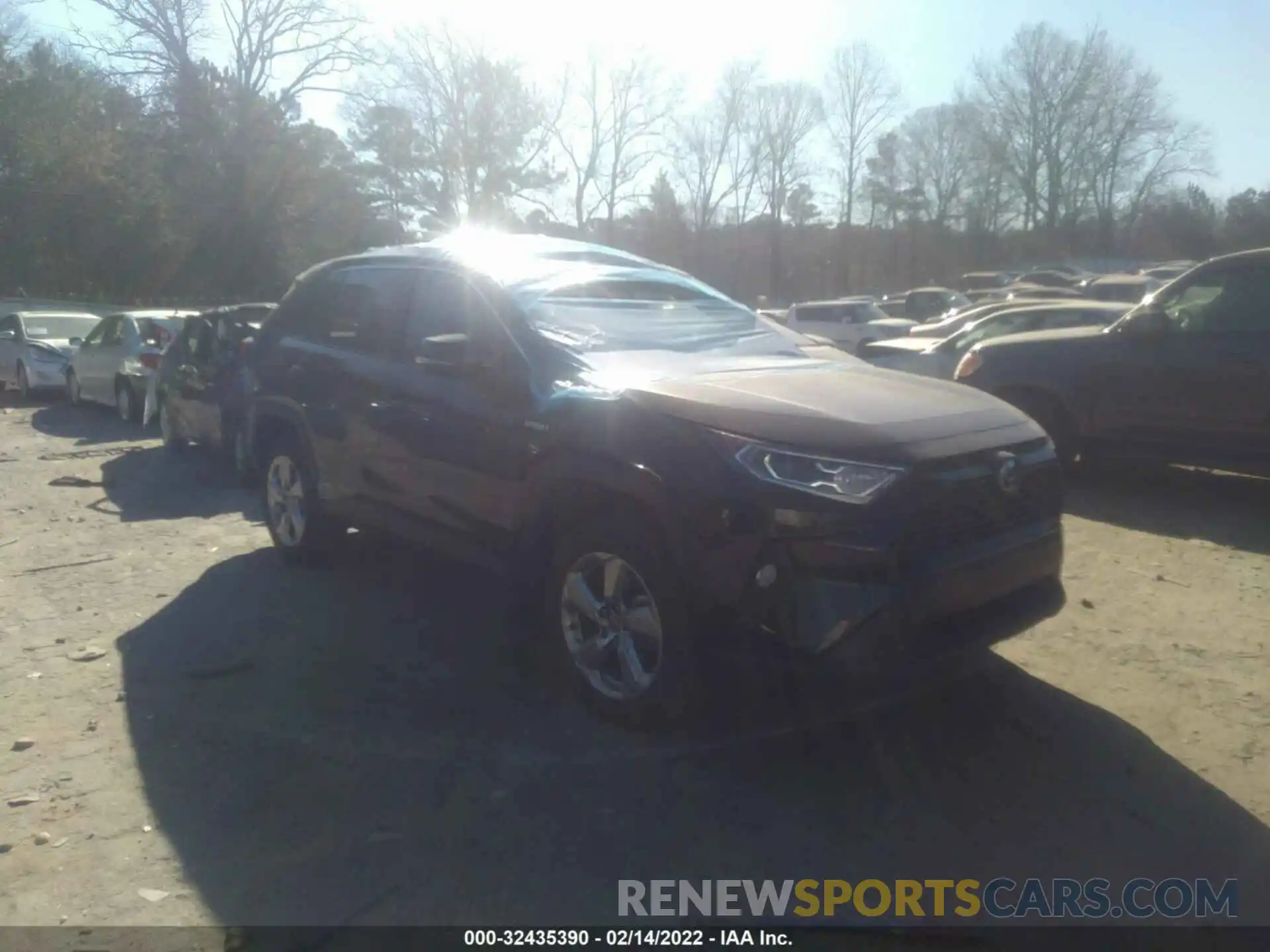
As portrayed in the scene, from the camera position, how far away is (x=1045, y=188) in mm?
62500

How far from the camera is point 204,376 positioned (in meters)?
11.0

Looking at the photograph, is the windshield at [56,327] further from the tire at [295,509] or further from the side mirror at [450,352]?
the side mirror at [450,352]

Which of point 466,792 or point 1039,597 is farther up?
point 1039,597

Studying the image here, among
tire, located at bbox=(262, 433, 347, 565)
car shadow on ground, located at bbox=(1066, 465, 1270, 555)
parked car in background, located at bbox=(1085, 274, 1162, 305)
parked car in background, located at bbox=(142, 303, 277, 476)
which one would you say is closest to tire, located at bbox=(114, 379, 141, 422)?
parked car in background, located at bbox=(142, 303, 277, 476)

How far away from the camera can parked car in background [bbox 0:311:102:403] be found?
60.0ft

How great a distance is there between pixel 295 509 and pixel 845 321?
2106cm

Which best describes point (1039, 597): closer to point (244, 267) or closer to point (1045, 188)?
point (244, 267)

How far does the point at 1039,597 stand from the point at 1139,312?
5017 millimetres

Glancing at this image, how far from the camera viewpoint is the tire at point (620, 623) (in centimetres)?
398

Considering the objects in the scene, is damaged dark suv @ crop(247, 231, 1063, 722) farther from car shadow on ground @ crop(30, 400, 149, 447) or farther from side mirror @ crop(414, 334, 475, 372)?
car shadow on ground @ crop(30, 400, 149, 447)

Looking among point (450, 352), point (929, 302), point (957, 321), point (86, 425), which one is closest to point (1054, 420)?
point (450, 352)

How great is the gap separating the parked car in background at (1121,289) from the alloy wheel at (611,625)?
21.8m

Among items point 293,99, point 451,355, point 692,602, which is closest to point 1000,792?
point 692,602

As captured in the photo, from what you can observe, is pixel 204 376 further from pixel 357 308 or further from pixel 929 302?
pixel 929 302
